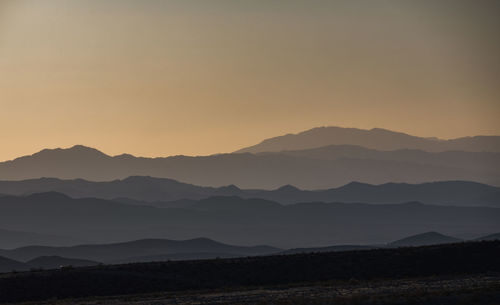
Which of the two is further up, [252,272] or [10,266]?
[10,266]

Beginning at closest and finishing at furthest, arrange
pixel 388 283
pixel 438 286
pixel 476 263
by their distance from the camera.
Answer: pixel 438 286 → pixel 388 283 → pixel 476 263

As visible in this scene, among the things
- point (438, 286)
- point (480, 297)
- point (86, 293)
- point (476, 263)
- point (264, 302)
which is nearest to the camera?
point (480, 297)

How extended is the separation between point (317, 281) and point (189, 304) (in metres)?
20.4

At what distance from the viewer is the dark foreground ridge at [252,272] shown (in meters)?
83.2

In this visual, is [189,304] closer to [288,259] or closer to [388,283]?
[388,283]

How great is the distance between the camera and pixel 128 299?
7500 cm

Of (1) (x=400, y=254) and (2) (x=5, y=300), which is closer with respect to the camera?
(2) (x=5, y=300)

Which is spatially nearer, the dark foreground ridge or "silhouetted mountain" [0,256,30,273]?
the dark foreground ridge

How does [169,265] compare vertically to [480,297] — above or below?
above

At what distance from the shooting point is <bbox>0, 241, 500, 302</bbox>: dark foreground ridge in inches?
3275

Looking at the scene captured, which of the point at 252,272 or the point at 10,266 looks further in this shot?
the point at 10,266

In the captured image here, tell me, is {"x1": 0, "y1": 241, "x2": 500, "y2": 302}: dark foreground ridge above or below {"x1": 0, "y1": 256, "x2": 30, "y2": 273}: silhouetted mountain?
below

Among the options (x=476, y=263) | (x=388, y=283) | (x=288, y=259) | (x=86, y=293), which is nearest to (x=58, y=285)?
(x=86, y=293)

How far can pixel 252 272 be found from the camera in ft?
289
